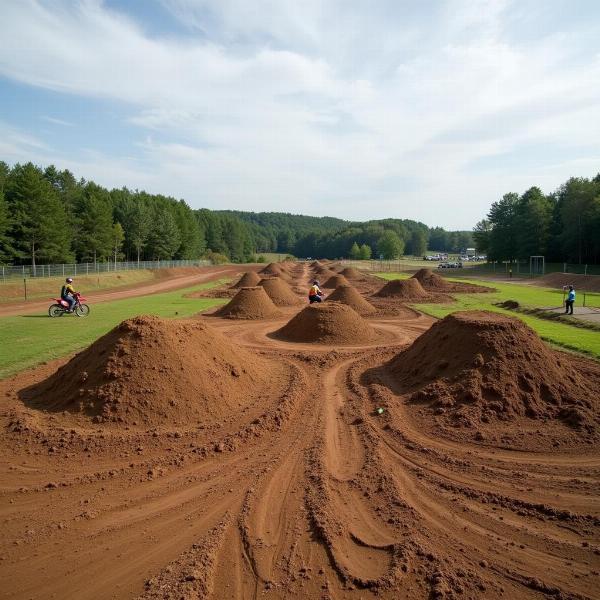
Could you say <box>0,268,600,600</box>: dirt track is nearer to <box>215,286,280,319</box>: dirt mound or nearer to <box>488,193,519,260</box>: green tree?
<box>215,286,280,319</box>: dirt mound

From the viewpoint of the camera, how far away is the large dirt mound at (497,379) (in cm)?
1031

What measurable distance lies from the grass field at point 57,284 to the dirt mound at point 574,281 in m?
53.1

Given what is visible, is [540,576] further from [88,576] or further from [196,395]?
[196,395]

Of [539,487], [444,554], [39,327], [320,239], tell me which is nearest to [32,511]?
[444,554]

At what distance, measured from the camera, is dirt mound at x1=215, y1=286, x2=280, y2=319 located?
26.9 metres

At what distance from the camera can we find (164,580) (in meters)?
5.15

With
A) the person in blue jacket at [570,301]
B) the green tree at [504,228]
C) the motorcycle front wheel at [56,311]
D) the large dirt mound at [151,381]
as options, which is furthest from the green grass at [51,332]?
the green tree at [504,228]

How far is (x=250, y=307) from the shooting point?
2717cm

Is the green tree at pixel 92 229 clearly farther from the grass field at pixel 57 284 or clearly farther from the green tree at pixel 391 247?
the green tree at pixel 391 247

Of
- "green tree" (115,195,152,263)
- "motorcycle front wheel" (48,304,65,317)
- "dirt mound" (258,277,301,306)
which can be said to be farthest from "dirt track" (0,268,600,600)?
"green tree" (115,195,152,263)

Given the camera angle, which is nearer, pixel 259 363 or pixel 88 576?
pixel 88 576

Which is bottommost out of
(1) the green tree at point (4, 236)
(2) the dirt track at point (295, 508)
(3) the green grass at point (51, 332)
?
(2) the dirt track at point (295, 508)

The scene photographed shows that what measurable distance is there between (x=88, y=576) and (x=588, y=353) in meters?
17.7

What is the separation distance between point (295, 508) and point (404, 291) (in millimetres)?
34124
